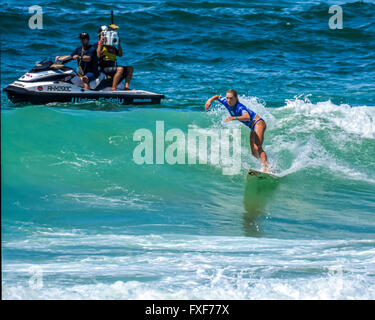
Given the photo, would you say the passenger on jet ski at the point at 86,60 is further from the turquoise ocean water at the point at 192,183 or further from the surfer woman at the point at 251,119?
the surfer woman at the point at 251,119

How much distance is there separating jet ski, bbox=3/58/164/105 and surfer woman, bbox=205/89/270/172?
170 inches

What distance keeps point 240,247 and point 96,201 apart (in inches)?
92.6

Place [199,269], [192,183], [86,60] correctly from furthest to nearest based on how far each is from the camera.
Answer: [86,60] < [192,183] < [199,269]

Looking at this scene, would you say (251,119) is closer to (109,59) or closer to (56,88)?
(109,59)

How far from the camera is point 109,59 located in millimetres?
12398

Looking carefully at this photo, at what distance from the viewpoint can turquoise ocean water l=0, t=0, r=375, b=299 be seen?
493 cm

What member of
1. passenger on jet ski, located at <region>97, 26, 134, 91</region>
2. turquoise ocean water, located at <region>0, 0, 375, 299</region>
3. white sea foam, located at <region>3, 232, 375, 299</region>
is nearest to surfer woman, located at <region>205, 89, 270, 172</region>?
turquoise ocean water, located at <region>0, 0, 375, 299</region>

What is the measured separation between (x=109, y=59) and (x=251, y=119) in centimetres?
452

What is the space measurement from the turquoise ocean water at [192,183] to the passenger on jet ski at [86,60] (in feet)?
1.91

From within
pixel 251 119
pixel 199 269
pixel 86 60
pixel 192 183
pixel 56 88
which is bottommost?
pixel 199 269

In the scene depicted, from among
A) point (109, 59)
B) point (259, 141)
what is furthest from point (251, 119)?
point (109, 59)

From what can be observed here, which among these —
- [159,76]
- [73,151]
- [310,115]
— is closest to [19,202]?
[73,151]

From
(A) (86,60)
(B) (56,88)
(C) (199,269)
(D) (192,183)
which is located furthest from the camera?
(B) (56,88)
